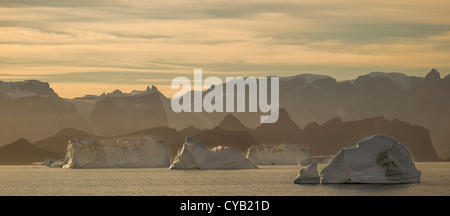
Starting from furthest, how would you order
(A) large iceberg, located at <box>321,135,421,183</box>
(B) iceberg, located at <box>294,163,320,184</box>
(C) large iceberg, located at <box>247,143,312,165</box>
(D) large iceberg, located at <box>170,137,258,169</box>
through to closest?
1. (C) large iceberg, located at <box>247,143,312,165</box>
2. (D) large iceberg, located at <box>170,137,258,169</box>
3. (B) iceberg, located at <box>294,163,320,184</box>
4. (A) large iceberg, located at <box>321,135,421,183</box>

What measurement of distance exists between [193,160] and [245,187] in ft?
91.6

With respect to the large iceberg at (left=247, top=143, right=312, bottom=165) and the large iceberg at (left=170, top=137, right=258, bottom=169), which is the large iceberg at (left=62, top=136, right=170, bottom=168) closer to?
the large iceberg at (left=170, top=137, right=258, bottom=169)

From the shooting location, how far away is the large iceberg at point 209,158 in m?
82.2

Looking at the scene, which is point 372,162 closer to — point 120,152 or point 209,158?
point 209,158

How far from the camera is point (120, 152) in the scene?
98.3 m

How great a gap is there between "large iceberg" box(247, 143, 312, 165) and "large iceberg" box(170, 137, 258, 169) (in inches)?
2006

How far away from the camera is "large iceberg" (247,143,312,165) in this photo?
13900 cm

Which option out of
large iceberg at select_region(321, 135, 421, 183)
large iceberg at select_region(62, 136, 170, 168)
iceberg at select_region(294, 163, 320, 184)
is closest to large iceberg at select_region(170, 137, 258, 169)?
large iceberg at select_region(62, 136, 170, 168)

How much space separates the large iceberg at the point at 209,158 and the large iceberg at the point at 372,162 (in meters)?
34.4

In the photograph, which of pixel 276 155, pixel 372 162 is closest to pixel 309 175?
pixel 372 162

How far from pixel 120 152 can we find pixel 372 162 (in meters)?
56.3

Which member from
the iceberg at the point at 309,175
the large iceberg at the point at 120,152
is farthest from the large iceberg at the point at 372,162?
the large iceberg at the point at 120,152

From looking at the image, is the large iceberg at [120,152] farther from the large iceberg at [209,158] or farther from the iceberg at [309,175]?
the iceberg at [309,175]
